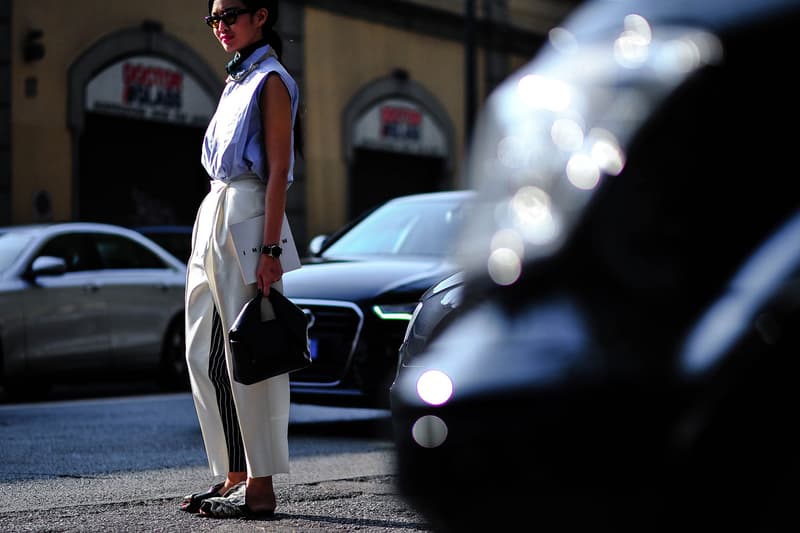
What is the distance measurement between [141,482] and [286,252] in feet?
5.06

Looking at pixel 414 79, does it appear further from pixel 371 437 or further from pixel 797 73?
pixel 797 73

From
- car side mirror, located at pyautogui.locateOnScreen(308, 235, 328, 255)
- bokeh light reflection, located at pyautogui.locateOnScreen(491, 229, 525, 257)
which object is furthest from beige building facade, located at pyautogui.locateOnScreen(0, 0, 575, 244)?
bokeh light reflection, located at pyautogui.locateOnScreen(491, 229, 525, 257)

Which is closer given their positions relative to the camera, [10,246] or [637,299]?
[637,299]

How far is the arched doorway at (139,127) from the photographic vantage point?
63.3ft

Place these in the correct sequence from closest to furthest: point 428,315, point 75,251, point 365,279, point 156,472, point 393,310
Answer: point 428,315
point 156,472
point 393,310
point 365,279
point 75,251

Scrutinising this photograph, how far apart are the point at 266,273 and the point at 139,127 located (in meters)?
15.7

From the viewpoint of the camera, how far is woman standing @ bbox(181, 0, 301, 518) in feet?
16.1

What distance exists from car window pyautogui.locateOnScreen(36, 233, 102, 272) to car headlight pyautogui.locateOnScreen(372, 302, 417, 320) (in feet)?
13.9

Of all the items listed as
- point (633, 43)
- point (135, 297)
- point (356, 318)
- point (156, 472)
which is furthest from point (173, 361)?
point (633, 43)

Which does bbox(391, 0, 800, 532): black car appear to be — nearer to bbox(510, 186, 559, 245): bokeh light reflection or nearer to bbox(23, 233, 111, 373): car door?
bbox(510, 186, 559, 245): bokeh light reflection

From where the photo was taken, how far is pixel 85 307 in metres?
11.1

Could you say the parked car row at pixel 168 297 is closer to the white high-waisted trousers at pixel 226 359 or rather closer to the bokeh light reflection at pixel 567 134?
the white high-waisted trousers at pixel 226 359

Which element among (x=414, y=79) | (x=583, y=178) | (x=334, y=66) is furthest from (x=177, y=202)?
(x=583, y=178)

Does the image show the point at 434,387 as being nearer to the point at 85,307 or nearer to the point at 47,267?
the point at 47,267
